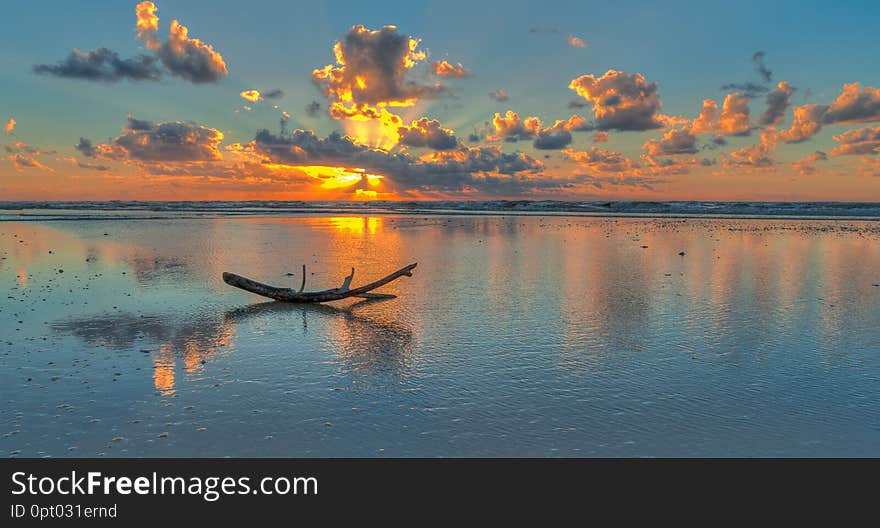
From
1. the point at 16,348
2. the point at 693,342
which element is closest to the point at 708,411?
the point at 693,342

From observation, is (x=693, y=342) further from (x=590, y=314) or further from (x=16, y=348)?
(x=16, y=348)

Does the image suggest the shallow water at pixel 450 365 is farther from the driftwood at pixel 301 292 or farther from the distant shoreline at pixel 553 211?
the distant shoreline at pixel 553 211

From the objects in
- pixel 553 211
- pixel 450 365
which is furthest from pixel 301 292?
pixel 553 211

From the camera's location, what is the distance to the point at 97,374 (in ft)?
29.2

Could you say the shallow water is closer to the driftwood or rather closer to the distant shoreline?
the driftwood

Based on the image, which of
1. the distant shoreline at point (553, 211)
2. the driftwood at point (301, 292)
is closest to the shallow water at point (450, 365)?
the driftwood at point (301, 292)

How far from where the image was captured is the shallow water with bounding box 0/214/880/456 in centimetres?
655

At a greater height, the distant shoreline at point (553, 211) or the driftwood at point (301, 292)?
the distant shoreline at point (553, 211)

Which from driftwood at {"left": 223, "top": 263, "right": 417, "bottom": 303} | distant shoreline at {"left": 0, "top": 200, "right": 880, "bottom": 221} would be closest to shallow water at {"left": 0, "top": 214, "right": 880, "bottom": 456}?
driftwood at {"left": 223, "top": 263, "right": 417, "bottom": 303}

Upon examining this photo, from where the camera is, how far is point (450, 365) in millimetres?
9352

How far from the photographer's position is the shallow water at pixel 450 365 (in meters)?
6.55

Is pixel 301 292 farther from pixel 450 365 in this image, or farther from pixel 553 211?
pixel 553 211
